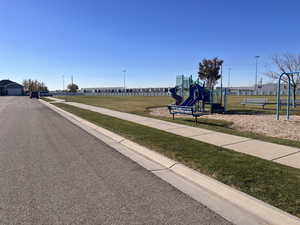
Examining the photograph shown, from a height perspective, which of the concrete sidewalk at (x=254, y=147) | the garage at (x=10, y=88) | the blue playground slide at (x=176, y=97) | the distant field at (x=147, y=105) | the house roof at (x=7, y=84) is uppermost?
the house roof at (x=7, y=84)

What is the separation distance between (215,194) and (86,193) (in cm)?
215

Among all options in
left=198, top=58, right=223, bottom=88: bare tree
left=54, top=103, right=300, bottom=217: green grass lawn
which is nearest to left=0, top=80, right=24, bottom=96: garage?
left=198, top=58, right=223, bottom=88: bare tree

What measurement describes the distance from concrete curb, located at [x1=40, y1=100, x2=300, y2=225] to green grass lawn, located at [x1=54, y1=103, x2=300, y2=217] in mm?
142

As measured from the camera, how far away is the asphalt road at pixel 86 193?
2688mm

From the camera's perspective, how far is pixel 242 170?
3.91m

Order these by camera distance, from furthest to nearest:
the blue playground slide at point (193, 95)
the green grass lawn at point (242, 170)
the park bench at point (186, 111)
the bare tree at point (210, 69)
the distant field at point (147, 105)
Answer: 1. the bare tree at point (210, 69)
2. the distant field at point (147, 105)
3. the blue playground slide at point (193, 95)
4. the park bench at point (186, 111)
5. the green grass lawn at point (242, 170)

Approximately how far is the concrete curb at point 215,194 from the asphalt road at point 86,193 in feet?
0.67

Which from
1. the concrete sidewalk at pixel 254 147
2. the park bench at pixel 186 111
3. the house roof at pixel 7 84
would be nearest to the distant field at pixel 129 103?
the park bench at pixel 186 111

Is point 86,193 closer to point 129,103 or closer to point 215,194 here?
point 215,194

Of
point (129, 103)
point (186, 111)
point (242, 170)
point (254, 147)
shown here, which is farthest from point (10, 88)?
point (242, 170)

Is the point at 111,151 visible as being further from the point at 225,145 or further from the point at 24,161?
the point at 225,145

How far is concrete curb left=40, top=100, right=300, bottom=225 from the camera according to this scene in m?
2.59

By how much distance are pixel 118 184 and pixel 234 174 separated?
2.18 meters

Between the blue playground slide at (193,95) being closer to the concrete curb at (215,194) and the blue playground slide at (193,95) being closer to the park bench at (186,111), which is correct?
the park bench at (186,111)
